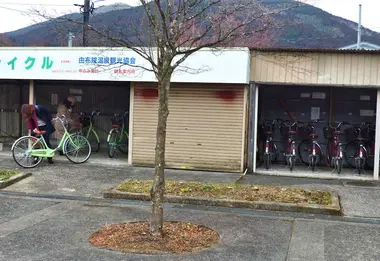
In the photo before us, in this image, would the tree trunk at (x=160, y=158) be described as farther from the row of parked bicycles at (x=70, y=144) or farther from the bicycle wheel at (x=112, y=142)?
the bicycle wheel at (x=112, y=142)

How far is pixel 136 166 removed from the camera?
11.5 m

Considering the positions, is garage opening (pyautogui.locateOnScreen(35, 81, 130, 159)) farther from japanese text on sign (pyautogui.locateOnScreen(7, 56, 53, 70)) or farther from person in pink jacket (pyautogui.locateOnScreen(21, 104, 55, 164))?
person in pink jacket (pyautogui.locateOnScreen(21, 104, 55, 164))

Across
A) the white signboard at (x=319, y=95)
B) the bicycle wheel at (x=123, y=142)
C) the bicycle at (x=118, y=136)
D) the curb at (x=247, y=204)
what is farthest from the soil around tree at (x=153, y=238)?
the white signboard at (x=319, y=95)

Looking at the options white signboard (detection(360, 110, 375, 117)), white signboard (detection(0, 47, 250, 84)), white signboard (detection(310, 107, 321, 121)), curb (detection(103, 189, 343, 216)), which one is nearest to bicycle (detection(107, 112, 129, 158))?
white signboard (detection(0, 47, 250, 84))

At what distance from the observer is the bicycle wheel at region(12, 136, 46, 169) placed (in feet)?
34.8

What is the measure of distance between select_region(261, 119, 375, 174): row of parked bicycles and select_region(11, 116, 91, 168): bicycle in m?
4.77

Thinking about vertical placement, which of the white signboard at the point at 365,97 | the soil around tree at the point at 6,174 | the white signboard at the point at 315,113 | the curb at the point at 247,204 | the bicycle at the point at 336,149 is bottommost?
the curb at the point at 247,204

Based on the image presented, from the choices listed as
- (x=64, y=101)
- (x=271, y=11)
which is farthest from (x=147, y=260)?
(x=64, y=101)

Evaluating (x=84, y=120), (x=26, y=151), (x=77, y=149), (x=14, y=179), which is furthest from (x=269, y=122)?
(x=14, y=179)

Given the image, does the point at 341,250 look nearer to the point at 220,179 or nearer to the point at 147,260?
the point at 147,260

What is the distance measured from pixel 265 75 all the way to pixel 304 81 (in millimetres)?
907

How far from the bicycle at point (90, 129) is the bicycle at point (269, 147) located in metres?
5.10

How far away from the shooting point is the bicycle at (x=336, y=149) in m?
11.0

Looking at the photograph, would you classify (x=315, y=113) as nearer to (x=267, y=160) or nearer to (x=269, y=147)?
(x=269, y=147)
